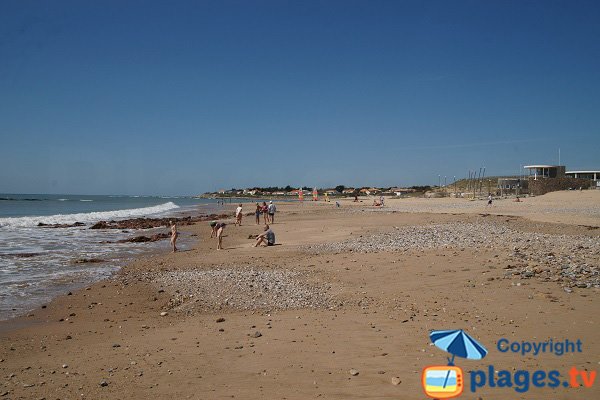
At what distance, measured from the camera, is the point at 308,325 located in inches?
287

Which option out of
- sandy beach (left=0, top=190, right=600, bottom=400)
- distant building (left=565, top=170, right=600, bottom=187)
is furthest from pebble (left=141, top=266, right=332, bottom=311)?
distant building (left=565, top=170, right=600, bottom=187)

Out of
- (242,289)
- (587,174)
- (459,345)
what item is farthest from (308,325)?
(587,174)

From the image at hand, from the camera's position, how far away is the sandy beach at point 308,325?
16.8 ft

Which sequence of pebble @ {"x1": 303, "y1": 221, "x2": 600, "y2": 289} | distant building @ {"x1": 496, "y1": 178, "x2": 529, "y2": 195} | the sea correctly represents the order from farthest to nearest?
distant building @ {"x1": 496, "y1": 178, "x2": 529, "y2": 195}, the sea, pebble @ {"x1": 303, "y1": 221, "x2": 600, "y2": 289}

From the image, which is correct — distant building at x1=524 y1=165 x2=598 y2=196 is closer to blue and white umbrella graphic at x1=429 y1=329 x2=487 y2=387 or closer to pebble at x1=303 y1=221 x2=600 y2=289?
pebble at x1=303 y1=221 x2=600 y2=289

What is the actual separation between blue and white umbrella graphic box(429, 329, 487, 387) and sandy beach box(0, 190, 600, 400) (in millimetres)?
1170

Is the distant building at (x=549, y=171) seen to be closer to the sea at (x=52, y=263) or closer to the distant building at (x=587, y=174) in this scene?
the distant building at (x=587, y=174)

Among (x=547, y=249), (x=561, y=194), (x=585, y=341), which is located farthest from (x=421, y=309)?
(x=561, y=194)

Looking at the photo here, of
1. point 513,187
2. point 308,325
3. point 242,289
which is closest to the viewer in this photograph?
point 308,325

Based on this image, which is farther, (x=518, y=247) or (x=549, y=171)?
(x=549, y=171)

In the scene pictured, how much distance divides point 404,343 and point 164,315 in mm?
4846

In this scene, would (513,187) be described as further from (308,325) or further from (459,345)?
(459,345)

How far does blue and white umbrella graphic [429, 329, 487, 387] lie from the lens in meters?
3.59

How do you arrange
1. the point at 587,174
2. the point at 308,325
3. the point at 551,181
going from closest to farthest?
the point at 308,325 < the point at 551,181 < the point at 587,174
